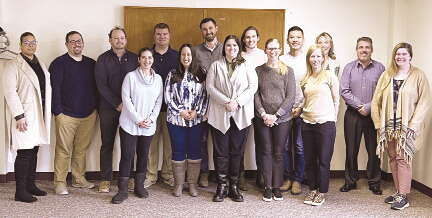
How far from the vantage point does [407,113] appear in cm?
407

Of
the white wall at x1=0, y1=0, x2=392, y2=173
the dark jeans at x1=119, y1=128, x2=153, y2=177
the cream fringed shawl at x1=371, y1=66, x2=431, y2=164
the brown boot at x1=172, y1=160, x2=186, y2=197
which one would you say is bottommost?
the brown boot at x1=172, y1=160, x2=186, y2=197

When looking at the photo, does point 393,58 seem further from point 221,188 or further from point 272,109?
point 221,188

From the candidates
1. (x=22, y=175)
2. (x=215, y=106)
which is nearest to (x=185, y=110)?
(x=215, y=106)

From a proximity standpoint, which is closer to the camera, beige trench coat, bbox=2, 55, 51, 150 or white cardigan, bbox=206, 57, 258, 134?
beige trench coat, bbox=2, 55, 51, 150

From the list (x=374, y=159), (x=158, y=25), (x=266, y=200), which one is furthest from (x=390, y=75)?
(x=158, y=25)

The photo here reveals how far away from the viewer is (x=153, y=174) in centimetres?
479

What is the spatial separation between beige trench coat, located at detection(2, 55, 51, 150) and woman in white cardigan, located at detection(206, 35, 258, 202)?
5.07ft

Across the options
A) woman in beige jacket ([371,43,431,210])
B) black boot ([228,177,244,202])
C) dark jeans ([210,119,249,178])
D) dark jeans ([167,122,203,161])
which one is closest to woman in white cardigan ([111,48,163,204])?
dark jeans ([167,122,203,161])

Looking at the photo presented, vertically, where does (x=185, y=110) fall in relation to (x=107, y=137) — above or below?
above

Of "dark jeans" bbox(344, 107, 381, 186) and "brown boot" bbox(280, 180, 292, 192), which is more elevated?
"dark jeans" bbox(344, 107, 381, 186)

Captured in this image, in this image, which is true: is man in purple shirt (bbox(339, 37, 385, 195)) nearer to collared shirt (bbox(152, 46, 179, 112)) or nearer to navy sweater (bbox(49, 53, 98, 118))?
collared shirt (bbox(152, 46, 179, 112))

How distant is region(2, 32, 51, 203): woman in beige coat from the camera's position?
3971 millimetres

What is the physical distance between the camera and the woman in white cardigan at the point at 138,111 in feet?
13.5

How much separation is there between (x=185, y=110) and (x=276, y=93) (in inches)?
33.3
